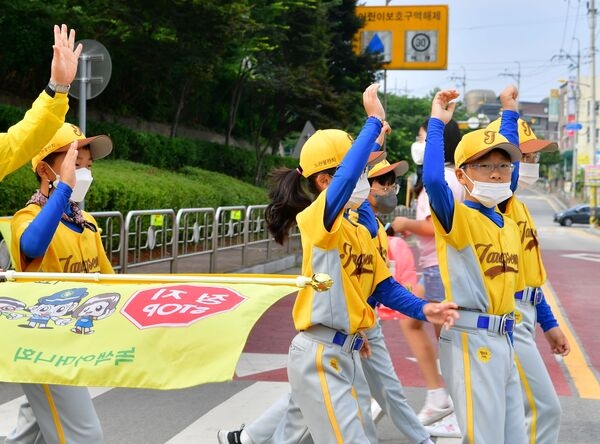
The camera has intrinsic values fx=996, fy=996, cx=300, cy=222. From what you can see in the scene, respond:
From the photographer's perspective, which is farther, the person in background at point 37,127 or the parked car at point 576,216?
the parked car at point 576,216

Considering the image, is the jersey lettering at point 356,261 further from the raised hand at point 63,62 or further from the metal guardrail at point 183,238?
the metal guardrail at point 183,238

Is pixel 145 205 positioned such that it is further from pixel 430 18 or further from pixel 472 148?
pixel 430 18

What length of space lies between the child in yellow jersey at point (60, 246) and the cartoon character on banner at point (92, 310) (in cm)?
5

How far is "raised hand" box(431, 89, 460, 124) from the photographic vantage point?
4076 millimetres

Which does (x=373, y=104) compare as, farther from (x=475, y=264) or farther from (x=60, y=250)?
(x=60, y=250)

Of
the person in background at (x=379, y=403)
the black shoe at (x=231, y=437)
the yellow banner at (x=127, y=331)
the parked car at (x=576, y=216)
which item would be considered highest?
the yellow banner at (x=127, y=331)

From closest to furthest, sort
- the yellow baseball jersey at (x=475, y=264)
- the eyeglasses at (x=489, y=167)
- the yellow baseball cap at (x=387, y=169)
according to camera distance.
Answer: the yellow baseball jersey at (x=475, y=264) → the eyeglasses at (x=489, y=167) → the yellow baseball cap at (x=387, y=169)

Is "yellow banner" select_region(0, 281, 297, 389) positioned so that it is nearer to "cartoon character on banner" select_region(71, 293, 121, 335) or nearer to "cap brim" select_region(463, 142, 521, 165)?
"cartoon character on banner" select_region(71, 293, 121, 335)

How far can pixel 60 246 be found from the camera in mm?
3953

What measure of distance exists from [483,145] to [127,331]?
183 cm

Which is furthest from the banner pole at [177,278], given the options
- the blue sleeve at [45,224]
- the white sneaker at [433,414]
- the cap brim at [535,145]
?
the white sneaker at [433,414]

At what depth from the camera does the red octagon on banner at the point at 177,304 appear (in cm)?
315

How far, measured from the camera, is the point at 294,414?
14.6 feet

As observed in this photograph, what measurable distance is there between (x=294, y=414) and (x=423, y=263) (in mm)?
1995
